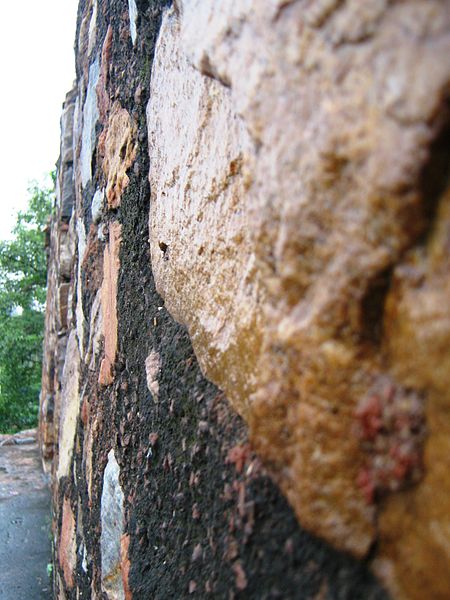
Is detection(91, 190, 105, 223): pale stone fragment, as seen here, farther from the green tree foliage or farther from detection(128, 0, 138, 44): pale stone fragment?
the green tree foliage

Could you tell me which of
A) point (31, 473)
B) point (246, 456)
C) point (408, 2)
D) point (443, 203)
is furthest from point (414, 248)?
point (31, 473)

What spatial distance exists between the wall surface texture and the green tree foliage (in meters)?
5.29

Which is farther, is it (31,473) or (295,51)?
(31,473)

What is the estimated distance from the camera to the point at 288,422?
47cm

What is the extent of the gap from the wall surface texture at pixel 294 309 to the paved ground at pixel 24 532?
1.14m

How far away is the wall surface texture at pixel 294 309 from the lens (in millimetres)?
344

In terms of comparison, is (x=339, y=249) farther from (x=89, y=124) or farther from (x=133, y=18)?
(x=89, y=124)

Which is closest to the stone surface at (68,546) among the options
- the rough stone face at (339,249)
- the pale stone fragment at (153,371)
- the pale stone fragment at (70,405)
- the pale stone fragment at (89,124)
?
the pale stone fragment at (70,405)

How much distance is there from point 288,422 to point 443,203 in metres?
0.22

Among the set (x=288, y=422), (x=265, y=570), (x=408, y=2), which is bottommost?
(x=265, y=570)

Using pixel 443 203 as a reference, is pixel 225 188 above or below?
above

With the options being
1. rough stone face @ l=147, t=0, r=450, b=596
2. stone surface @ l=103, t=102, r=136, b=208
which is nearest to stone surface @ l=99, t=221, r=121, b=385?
stone surface @ l=103, t=102, r=136, b=208

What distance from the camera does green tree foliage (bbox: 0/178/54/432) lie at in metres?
5.88

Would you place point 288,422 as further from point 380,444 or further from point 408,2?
point 408,2
